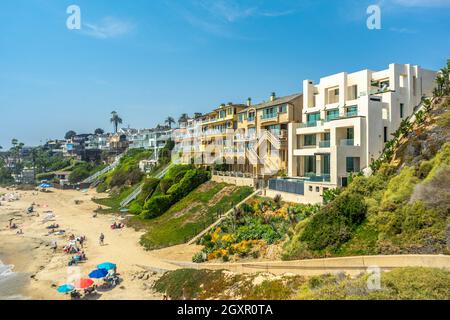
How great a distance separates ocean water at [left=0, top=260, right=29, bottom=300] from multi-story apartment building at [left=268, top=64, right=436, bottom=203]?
2692 cm

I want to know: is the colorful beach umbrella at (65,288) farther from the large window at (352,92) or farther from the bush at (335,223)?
the large window at (352,92)

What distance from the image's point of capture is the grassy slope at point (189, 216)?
114 feet

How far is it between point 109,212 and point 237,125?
3029cm

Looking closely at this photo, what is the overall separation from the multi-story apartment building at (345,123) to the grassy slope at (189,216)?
6.98m

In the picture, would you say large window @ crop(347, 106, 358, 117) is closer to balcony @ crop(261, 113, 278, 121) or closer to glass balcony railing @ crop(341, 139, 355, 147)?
glass balcony railing @ crop(341, 139, 355, 147)

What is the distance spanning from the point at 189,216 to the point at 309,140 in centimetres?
1878

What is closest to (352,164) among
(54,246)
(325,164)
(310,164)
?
(325,164)

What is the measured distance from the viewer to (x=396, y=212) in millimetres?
18281

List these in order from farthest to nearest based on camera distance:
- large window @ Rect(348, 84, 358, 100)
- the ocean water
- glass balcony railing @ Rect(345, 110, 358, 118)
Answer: large window @ Rect(348, 84, 358, 100)
glass balcony railing @ Rect(345, 110, 358, 118)
the ocean water

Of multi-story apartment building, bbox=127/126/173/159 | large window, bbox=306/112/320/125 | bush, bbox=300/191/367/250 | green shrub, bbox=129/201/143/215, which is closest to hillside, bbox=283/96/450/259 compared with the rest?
bush, bbox=300/191/367/250

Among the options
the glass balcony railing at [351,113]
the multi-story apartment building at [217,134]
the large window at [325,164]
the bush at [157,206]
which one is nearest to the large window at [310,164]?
the large window at [325,164]

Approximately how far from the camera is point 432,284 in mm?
11172

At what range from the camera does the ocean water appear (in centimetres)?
2506
